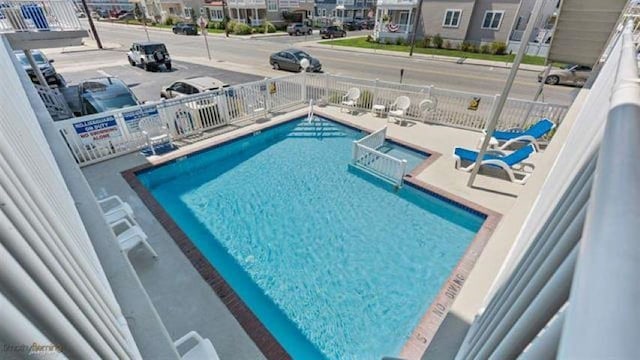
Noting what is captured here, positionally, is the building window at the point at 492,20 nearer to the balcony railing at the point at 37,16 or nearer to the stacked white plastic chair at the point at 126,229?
the balcony railing at the point at 37,16

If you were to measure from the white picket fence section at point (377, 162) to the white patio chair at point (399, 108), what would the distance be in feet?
7.17

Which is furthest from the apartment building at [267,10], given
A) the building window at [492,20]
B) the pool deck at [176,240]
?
the pool deck at [176,240]

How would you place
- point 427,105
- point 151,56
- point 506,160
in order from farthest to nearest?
point 151,56 < point 427,105 < point 506,160

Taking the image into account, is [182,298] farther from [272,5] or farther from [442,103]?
[272,5]

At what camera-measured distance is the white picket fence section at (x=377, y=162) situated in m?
7.39

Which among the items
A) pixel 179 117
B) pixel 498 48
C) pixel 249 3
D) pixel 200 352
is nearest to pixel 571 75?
pixel 498 48

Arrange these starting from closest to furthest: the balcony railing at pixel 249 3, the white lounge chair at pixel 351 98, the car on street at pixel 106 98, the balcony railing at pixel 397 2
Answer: the car on street at pixel 106 98 → the white lounge chair at pixel 351 98 → the balcony railing at pixel 397 2 → the balcony railing at pixel 249 3

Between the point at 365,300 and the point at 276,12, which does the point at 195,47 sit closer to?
the point at 276,12

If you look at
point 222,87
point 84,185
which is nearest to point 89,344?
point 84,185

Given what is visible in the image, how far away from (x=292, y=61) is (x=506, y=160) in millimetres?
14919

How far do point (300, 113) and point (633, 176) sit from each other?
1169 cm

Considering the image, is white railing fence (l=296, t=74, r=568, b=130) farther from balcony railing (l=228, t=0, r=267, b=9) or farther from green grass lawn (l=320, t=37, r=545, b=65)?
balcony railing (l=228, t=0, r=267, b=9)

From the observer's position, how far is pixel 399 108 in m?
10.9

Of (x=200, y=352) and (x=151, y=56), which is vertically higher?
(x=151, y=56)
